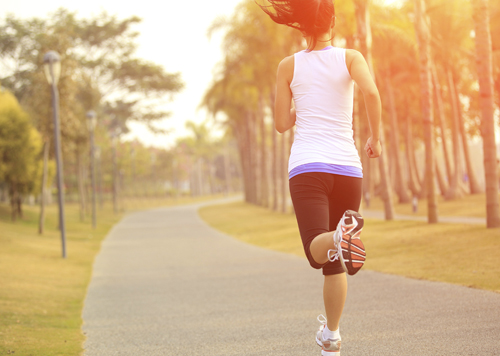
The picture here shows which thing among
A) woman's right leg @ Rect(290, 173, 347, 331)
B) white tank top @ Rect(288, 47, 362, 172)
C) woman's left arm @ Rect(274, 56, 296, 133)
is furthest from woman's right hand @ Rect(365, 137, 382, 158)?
woman's left arm @ Rect(274, 56, 296, 133)

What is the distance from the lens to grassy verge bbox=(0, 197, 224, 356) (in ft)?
17.2

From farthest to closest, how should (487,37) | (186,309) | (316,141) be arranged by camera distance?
(487,37)
(186,309)
(316,141)

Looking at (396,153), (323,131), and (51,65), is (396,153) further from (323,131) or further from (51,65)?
(323,131)

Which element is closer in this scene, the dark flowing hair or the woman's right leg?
the woman's right leg

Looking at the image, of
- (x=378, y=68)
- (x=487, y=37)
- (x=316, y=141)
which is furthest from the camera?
(x=378, y=68)

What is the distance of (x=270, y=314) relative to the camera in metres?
6.09

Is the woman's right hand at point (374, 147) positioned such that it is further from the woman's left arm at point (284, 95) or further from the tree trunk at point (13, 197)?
the tree trunk at point (13, 197)

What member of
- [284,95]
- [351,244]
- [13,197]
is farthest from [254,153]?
[351,244]

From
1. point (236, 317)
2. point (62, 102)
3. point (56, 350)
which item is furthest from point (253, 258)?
point (62, 102)

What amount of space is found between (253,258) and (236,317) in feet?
22.0

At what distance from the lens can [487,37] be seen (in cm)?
1139

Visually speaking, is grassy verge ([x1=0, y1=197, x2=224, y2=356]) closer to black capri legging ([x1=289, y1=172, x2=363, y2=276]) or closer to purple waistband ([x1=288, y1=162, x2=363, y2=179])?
black capri legging ([x1=289, y1=172, x2=363, y2=276])

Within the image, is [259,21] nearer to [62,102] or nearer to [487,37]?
[62,102]

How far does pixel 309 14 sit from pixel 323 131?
682 millimetres
